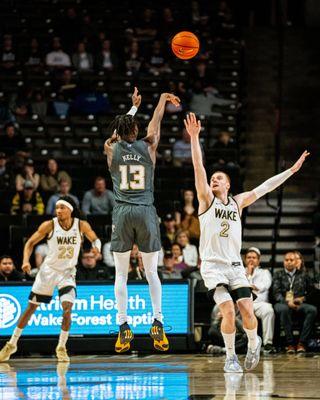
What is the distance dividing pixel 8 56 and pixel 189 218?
7472mm

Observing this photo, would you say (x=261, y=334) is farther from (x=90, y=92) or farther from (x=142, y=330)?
(x=90, y=92)

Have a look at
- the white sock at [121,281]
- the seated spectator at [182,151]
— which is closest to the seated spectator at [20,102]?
the seated spectator at [182,151]

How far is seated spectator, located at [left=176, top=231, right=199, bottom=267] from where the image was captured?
1650cm

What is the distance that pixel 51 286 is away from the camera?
1366cm

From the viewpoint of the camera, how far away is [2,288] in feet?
48.0

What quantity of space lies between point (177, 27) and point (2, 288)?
11.1 meters

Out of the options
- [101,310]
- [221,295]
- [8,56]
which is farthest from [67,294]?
[8,56]

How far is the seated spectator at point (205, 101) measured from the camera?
21375 millimetres

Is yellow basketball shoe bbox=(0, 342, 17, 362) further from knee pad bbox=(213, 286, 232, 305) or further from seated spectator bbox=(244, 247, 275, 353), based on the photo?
knee pad bbox=(213, 286, 232, 305)

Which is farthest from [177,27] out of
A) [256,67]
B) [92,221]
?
[92,221]

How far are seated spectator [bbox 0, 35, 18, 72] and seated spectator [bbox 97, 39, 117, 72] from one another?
1957 mm

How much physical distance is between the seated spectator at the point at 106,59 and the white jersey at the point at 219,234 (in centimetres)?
1219

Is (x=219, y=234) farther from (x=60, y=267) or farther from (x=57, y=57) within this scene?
(x=57, y=57)

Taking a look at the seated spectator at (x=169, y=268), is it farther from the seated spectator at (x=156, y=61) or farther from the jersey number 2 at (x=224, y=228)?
the seated spectator at (x=156, y=61)
